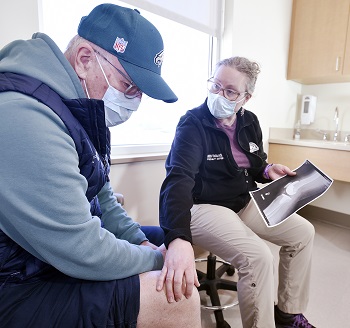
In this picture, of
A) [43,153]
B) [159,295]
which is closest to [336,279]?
[159,295]

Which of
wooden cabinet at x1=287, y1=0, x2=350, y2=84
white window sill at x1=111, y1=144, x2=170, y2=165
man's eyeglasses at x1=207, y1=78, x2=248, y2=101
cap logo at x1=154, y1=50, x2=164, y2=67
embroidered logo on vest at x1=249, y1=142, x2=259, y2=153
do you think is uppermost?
wooden cabinet at x1=287, y1=0, x2=350, y2=84

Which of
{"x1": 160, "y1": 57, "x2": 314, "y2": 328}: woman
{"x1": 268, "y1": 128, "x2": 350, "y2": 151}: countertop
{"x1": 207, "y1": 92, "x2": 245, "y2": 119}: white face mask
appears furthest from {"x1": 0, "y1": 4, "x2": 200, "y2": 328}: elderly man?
{"x1": 268, "y1": 128, "x2": 350, "y2": 151}: countertop

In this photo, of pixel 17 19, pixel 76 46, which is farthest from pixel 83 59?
pixel 17 19

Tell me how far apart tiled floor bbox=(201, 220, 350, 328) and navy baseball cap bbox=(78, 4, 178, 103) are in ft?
3.98

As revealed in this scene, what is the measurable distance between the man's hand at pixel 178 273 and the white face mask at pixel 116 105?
16.9 inches

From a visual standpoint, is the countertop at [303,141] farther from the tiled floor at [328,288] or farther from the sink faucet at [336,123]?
the tiled floor at [328,288]

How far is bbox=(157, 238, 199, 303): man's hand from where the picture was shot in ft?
2.04

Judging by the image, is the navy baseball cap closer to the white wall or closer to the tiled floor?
the white wall

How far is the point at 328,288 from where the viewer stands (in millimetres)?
1562

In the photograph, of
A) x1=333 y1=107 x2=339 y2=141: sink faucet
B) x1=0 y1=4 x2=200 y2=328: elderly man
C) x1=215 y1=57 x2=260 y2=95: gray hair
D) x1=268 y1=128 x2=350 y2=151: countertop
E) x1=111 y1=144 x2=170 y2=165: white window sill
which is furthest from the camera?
x1=333 y1=107 x2=339 y2=141: sink faucet

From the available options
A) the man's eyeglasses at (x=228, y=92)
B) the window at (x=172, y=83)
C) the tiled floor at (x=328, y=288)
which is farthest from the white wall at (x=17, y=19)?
the tiled floor at (x=328, y=288)

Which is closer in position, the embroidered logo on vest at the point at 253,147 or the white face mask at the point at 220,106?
the white face mask at the point at 220,106

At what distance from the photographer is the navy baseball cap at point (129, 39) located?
0.66 m

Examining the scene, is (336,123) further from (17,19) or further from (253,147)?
(17,19)
